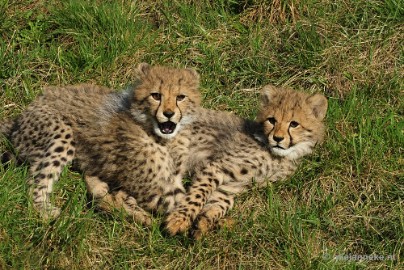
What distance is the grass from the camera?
175 inches

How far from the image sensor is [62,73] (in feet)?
19.6

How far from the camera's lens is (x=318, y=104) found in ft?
17.4

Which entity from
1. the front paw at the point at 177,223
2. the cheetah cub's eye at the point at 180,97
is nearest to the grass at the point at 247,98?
the front paw at the point at 177,223

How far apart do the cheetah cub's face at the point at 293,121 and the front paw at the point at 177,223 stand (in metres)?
0.82

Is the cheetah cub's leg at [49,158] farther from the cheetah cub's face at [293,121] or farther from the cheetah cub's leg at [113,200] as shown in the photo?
the cheetah cub's face at [293,121]

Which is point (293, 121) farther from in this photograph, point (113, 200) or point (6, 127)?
point (6, 127)

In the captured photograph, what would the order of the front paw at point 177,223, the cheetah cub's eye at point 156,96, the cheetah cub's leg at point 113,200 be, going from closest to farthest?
the front paw at point 177,223, the cheetah cub's leg at point 113,200, the cheetah cub's eye at point 156,96

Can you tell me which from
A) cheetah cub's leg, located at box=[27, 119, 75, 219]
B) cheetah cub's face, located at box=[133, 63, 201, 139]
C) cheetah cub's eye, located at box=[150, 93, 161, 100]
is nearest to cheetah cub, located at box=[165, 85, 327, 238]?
cheetah cub's face, located at box=[133, 63, 201, 139]

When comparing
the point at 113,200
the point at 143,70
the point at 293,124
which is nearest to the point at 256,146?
the point at 293,124

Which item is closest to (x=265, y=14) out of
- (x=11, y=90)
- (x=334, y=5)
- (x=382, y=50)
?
(x=334, y=5)

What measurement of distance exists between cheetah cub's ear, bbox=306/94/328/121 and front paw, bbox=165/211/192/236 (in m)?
1.17

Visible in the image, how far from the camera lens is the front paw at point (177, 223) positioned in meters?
4.61

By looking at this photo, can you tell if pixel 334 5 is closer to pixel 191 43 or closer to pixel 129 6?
pixel 191 43

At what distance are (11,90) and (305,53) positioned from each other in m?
2.13
